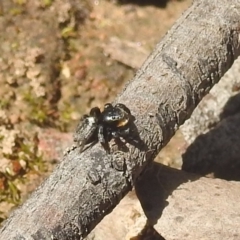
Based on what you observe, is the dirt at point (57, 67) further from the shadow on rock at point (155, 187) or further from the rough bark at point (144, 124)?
the rough bark at point (144, 124)

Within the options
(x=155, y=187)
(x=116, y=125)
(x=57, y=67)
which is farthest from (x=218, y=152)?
(x=57, y=67)

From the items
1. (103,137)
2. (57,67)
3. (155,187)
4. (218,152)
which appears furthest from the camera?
(57,67)

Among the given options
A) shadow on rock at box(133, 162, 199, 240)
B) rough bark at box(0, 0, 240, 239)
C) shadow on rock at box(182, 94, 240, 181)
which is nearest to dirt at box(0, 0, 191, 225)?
shadow on rock at box(182, 94, 240, 181)

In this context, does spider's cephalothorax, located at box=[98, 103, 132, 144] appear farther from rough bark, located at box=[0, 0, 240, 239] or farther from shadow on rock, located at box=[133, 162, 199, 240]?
shadow on rock, located at box=[133, 162, 199, 240]

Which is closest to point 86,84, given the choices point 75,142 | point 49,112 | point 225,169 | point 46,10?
point 49,112

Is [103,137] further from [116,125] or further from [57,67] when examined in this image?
[57,67]

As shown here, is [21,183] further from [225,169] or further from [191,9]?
[191,9]
